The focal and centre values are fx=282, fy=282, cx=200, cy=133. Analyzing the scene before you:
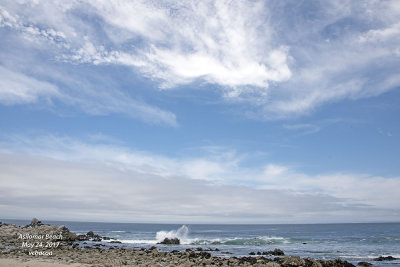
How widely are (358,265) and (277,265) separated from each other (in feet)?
26.3

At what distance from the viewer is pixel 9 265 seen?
1834 centimetres

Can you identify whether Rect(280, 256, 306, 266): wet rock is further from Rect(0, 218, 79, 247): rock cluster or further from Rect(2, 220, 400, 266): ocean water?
Rect(0, 218, 79, 247): rock cluster

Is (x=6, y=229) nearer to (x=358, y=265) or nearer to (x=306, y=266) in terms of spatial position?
(x=306, y=266)

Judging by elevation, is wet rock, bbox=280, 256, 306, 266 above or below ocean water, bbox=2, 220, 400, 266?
above

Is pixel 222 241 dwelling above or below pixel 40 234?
below

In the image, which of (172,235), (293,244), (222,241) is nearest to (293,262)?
(293,244)

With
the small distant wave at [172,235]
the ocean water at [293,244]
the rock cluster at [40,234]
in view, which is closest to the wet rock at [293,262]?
the ocean water at [293,244]

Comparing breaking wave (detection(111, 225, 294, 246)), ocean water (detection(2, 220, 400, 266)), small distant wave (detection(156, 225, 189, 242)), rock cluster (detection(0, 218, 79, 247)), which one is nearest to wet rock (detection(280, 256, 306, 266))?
ocean water (detection(2, 220, 400, 266))

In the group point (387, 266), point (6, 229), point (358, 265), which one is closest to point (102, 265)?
point (358, 265)

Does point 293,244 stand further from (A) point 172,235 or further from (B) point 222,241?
(A) point 172,235

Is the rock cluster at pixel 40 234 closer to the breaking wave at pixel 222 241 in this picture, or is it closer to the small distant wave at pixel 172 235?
the breaking wave at pixel 222 241

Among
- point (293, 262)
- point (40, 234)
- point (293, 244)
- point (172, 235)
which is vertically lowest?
point (293, 244)

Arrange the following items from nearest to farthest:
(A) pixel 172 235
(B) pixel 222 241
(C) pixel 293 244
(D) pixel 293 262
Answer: (D) pixel 293 262 → (C) pixel 293 244 → (B) pixel 222 241 → (A) pixel 172 235

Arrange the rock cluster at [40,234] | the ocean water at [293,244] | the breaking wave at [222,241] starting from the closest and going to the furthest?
the ocean water at [293,244] < the rock cluster at [40,234] < the breaking wave at [222,241]
